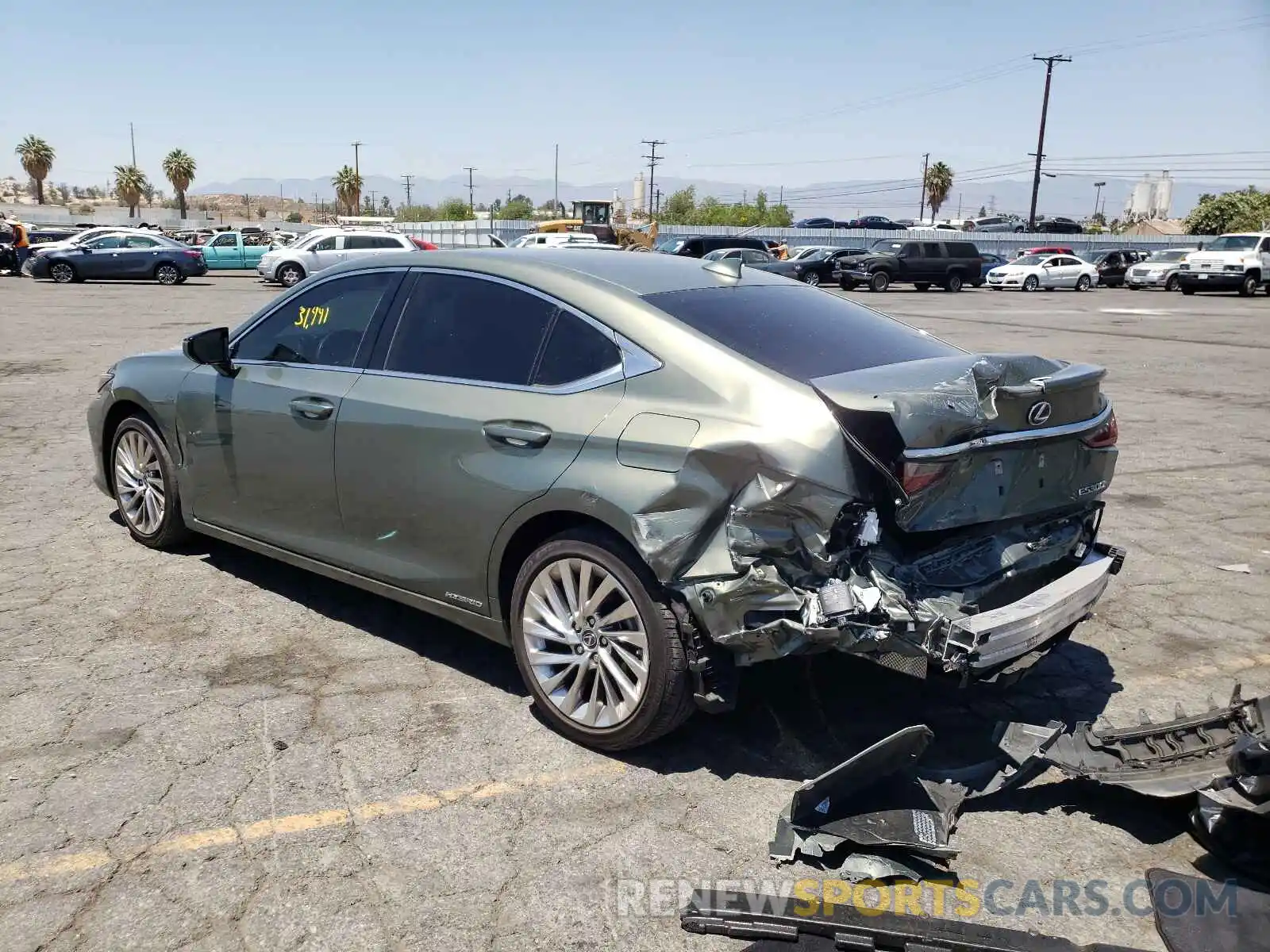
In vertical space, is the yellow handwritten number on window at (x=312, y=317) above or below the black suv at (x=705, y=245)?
below

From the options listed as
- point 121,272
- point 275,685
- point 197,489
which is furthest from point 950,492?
point 121,272

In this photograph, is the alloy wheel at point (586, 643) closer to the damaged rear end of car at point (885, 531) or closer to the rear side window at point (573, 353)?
the damaged rear end of car at point (885, 531)

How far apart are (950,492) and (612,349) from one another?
48.9 inches

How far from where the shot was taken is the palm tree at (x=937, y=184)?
9956cm

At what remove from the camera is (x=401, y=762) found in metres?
3.56

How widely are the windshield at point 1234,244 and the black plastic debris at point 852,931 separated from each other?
1436 inches

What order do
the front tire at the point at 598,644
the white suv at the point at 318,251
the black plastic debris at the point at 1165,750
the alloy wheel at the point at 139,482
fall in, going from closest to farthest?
the black plastic debris at the point at 1165,750 → the front tire at the point at 598,644 → the alloy wheel at the point at 139,482 → the white suv at the point at 318,251

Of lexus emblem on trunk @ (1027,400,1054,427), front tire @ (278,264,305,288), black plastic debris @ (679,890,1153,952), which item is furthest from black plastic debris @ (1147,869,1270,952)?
front tire @ (278,264,305,288)

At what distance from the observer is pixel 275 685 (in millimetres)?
4121

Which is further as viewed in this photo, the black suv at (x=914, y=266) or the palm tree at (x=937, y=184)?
the palm tree at (x=937, y=184)

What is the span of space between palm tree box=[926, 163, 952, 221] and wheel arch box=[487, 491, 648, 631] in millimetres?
103661

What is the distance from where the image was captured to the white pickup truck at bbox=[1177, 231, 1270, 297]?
3275 cm

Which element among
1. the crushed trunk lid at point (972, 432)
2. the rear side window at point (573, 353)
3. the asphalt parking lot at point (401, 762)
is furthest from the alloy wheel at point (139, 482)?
the crushed trunk lid at point (972, 432)

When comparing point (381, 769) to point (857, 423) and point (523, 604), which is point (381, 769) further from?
point (857, 423)
